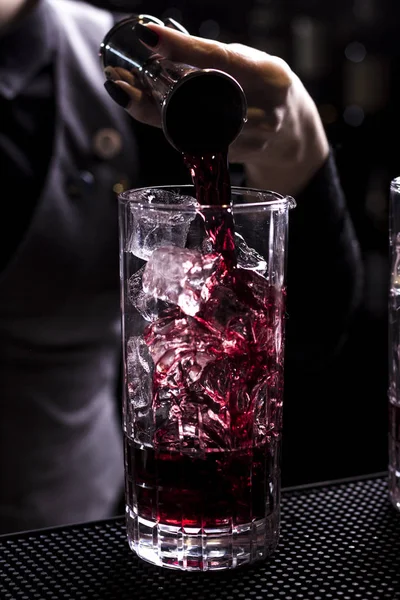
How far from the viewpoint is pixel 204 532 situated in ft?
3.10

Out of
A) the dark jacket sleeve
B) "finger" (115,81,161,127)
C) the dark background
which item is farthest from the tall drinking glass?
the dark background

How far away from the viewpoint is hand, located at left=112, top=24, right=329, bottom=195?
1074mm

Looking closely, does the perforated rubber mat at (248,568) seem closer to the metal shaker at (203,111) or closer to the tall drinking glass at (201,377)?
the tall drinking glass at (201,377)

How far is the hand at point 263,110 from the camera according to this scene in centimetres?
107

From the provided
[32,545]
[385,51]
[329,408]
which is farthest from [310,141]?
[385,51]

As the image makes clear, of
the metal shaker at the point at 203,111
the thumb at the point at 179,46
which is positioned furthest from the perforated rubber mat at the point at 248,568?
the thumb at the point at 179,46

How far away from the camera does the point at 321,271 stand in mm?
1542

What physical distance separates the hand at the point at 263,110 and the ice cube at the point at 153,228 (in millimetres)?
222

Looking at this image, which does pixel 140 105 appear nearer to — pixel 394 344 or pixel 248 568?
pixel 394 344

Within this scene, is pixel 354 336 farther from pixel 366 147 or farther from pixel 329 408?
pixel 366 147

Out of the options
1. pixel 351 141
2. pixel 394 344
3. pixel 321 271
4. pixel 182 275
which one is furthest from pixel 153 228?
pixel 351 141

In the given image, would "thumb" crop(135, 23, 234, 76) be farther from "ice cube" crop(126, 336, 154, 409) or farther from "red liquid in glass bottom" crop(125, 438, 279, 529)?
"red liquid in glass bottom" crop(125, 438, 279, 529)

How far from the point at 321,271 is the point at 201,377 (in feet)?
2.23

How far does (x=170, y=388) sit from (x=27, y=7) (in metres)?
1.18
